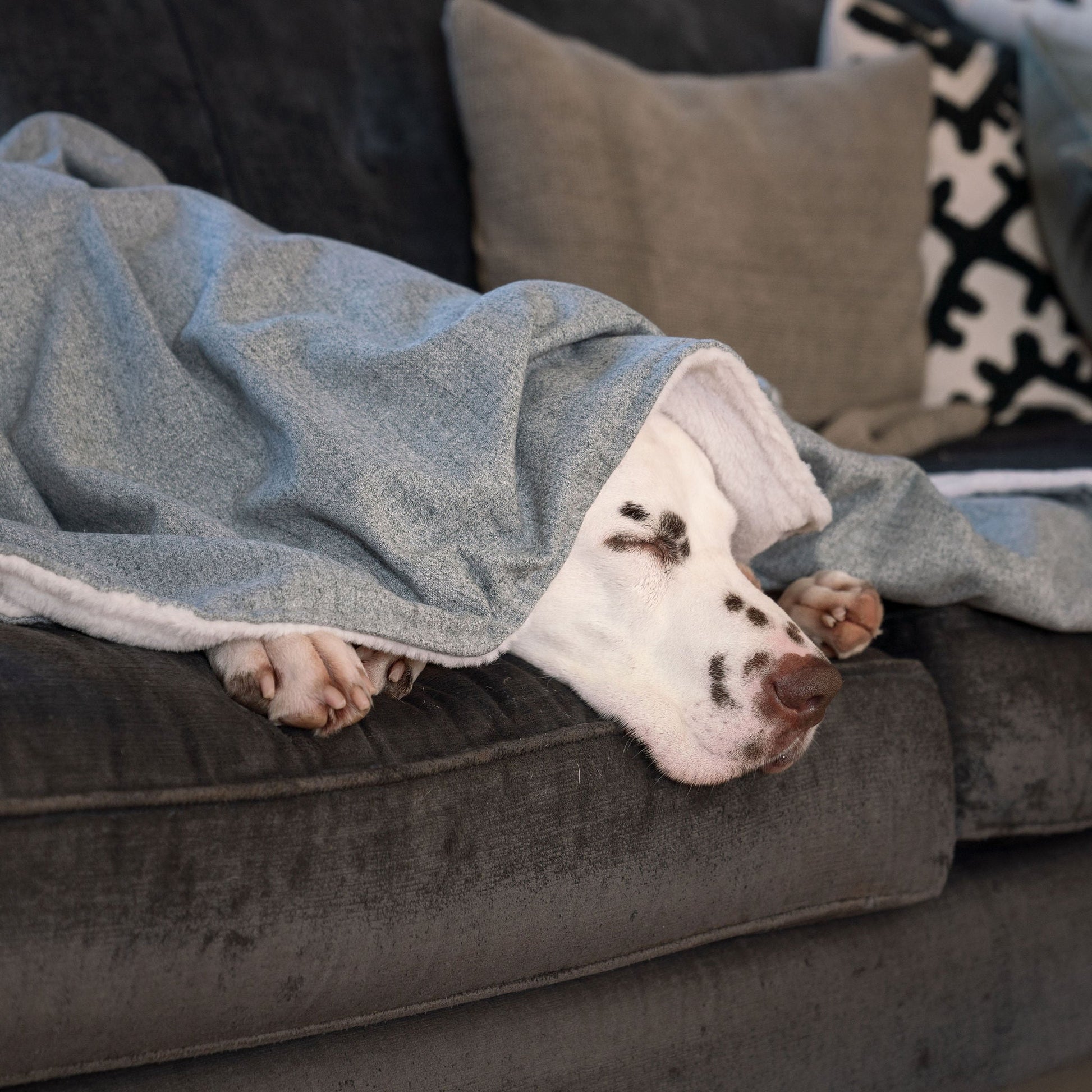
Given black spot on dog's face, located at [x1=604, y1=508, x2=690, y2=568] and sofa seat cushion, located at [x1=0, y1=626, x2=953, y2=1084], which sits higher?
black spot on dog's face, located at [x1=604, y1=508, x2=690, y2=568]

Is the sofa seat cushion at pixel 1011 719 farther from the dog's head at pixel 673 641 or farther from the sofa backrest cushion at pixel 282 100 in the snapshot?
the sofa backrest cushion at pixel 282 100

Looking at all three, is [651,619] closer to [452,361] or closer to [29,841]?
[452,361]

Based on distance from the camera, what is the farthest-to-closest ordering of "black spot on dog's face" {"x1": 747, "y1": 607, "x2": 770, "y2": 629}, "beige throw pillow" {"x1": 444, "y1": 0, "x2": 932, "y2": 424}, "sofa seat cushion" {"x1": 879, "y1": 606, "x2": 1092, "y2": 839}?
"beige throw pillow" {"x1": 444, "y1": 0, "x2": 932, "y2": 424} → "sofa seat cushion" {"x1": 879, "y1": 606, "x2": 1092, "y2": 839} → "black spot on dog's face" {"x1": 747, "y1": 607, "x2": 770, "y2": 629}

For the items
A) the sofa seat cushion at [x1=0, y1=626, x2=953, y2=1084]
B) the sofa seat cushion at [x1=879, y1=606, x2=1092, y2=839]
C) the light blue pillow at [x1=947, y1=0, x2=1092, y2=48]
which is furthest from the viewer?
the light blue pillow at [x1=947, y1=0, x2=1092, y2=48]

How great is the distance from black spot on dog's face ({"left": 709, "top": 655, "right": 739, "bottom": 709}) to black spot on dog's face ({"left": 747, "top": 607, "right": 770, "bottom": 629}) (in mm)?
60

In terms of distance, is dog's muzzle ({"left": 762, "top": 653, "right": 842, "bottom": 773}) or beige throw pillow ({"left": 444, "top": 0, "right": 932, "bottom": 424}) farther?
beige throw pillow ({"left": 444, "top": 0, "right": 932, "bottom": 424})

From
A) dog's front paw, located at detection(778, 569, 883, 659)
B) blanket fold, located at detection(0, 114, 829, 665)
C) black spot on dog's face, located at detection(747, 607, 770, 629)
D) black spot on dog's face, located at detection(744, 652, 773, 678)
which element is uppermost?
Answer: blanket fold, located at detection(0, 114, 829, 665)

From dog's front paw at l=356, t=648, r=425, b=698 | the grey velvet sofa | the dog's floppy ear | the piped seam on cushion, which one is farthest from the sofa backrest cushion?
the piped seam on cushion

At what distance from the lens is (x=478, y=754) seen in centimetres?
109

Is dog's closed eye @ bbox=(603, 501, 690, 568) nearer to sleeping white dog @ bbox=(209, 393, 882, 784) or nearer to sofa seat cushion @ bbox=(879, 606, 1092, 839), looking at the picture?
sleeping white dog @ bbox=(209, 393, 882, 784)

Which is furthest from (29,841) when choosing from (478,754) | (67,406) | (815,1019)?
(815,1019)

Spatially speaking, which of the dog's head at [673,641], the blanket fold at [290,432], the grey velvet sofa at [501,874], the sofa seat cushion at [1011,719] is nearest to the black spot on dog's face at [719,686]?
the dog's head at [673,641]

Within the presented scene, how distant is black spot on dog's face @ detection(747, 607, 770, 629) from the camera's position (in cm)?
126

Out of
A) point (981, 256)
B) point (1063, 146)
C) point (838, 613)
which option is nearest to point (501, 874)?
point (838, 613)
